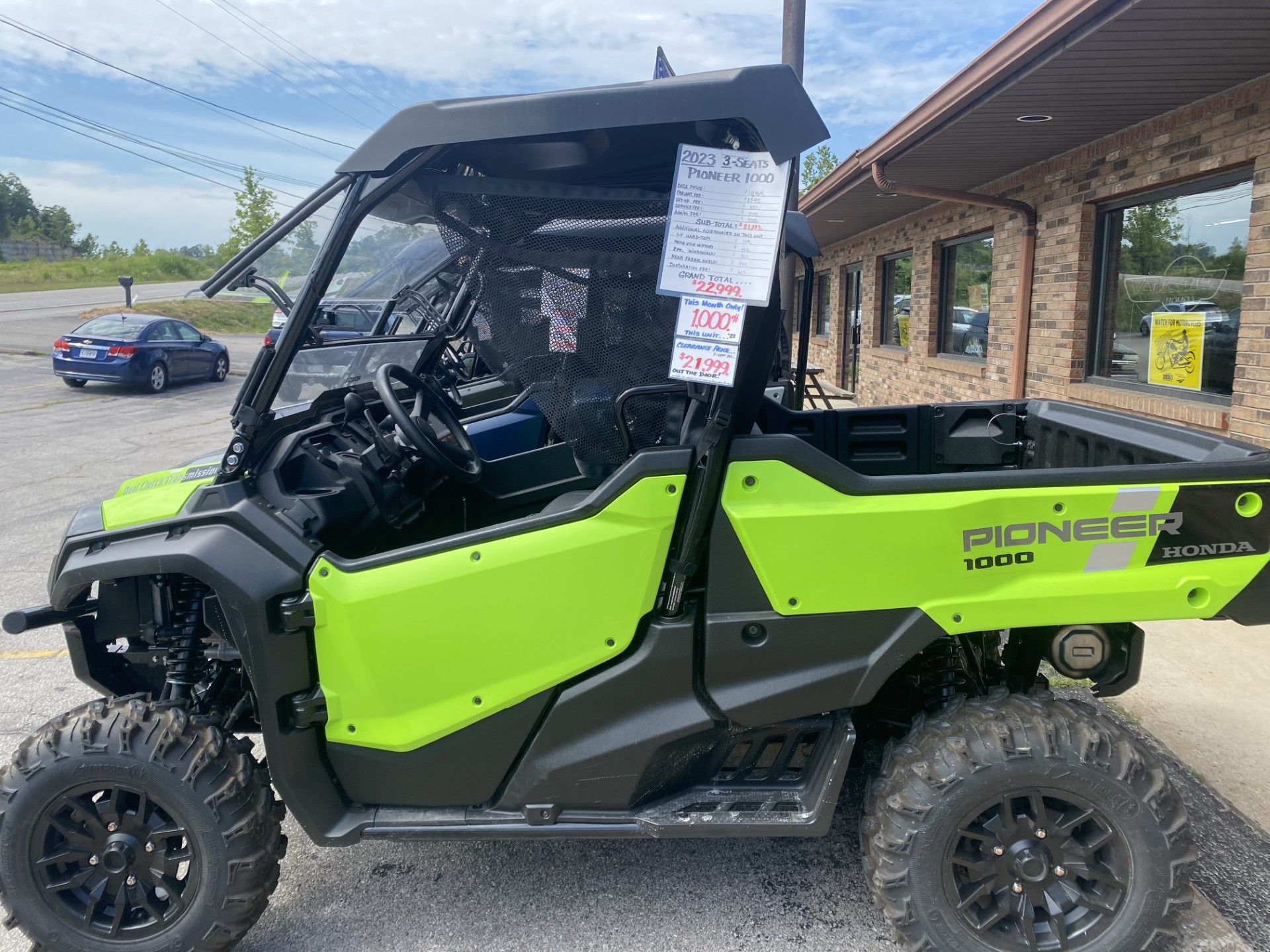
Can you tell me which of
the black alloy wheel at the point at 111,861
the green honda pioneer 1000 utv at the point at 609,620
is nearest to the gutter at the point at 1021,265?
the green honda pioneer 1000 utv at the point at 609,620

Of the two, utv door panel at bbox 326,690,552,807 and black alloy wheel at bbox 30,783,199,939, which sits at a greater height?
utv door panel at bbox 326,690,552,807

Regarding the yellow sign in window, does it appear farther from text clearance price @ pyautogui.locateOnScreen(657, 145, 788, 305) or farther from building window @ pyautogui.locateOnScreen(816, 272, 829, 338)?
building window @ pyautogui.locateOnScreen(816, 272, 829, 338)

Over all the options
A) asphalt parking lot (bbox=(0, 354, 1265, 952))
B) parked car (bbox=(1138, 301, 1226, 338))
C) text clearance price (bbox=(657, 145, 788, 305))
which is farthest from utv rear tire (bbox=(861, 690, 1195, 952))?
parked car (bbox=(1138, 301, 1226, 338))

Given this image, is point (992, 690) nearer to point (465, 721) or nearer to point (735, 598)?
point (735, 598)

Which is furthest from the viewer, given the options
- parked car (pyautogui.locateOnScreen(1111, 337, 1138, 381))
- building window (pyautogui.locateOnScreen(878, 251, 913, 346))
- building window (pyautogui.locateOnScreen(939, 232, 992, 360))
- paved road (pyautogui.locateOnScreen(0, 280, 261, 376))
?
paved road (pyautogui.locateOnScreen(0, 280, 261, 376))

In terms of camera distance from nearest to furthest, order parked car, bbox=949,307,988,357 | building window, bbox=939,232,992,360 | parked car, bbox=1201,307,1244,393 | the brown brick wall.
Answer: the brown brick wall
parked car, bbox=1201,307,1244,393
building window, bbox=939,232,992,360
parked car, bbox=949,307,988,357

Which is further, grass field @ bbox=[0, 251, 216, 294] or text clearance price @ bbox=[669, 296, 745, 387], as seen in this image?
grass field @ bbox=[0, 251, 216, 294]

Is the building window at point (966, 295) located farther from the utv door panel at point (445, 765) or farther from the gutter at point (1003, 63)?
the utv door panel at point (445, 765)

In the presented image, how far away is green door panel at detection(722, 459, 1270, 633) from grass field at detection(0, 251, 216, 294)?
4661 cm

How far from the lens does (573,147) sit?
230 centimetres

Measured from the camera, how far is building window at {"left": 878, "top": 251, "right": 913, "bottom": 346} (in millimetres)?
12680

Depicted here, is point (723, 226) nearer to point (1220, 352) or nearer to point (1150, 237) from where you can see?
point (1220, 352)

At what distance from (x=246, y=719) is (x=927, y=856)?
201 cm

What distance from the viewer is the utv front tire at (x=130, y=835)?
239 centimetres
